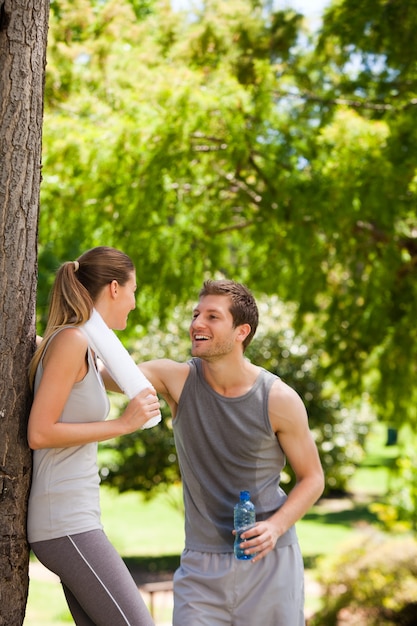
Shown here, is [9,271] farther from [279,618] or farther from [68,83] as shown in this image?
[68,83]

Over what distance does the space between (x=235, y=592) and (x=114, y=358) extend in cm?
101

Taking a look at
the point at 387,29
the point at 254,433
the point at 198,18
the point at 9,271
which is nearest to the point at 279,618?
the point at 254,433

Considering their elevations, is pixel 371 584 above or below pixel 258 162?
below

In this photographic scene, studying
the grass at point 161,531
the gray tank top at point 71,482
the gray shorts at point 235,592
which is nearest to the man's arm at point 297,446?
the gray shorts at point 235,592

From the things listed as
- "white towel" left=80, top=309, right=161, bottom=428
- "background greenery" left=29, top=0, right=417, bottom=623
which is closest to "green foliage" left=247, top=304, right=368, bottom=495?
"background greenery" left=29, top=0, right=417, bottom=623

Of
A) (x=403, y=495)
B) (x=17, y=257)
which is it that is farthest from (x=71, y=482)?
(x=403, y=495)

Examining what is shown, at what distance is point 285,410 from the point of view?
3.31 m

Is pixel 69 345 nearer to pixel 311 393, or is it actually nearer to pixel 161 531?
pixel 311 393

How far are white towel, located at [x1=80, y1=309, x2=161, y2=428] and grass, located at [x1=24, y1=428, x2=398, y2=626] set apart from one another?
9240 mm

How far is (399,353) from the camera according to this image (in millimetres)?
7660

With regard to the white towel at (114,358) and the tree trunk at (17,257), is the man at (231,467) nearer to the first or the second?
the white towel at (114,358)

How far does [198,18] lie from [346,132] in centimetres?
258

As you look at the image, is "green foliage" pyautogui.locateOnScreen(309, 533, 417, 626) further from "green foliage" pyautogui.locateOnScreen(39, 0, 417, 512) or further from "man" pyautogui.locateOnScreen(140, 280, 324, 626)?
"man" pyautogui.locateOnScreen(140, 280, 324, 626)

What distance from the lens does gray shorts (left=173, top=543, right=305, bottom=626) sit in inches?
127
